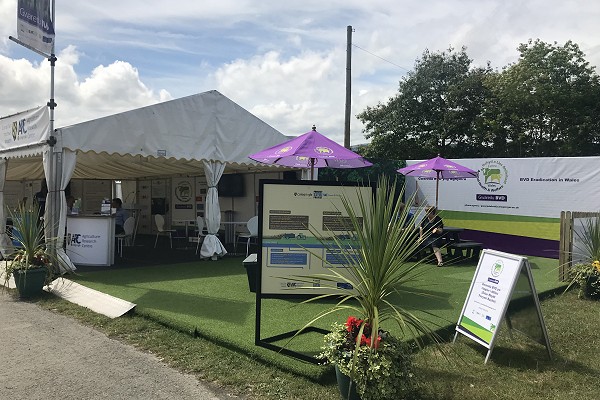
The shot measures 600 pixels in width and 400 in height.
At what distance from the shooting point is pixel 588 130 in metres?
18.5

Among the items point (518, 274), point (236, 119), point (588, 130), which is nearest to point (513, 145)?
point (588, 130)

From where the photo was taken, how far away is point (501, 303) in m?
4.04

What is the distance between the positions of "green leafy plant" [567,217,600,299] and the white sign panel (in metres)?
2.83

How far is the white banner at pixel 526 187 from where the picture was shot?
33.2 ft

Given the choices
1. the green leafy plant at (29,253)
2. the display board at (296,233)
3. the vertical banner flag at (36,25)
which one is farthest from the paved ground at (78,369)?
the vertical banner flag at (36,25)

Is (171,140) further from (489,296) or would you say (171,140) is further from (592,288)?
(592,288)

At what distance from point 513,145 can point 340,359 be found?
2030cm

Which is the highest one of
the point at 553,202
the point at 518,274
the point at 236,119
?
the point at 236,119

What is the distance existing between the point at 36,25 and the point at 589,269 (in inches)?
355

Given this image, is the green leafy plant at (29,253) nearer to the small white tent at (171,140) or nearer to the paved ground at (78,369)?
the small white tent at (171,140)

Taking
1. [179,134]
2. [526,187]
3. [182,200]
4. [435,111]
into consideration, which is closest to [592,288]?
[526,187]

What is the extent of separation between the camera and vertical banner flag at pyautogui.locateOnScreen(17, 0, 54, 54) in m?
7.18

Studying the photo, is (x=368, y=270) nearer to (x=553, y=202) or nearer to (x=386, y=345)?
(x=386, y=345)

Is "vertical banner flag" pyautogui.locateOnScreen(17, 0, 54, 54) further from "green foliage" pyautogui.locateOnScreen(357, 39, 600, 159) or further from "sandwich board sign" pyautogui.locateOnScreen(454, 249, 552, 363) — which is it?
"green foliage" pyautogui.locateOnScreen(357, 39, 600, 159)
